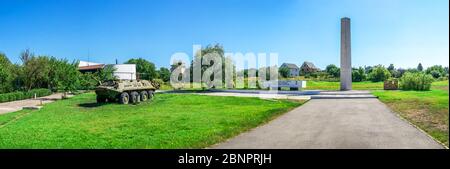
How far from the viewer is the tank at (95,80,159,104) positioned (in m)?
20.7

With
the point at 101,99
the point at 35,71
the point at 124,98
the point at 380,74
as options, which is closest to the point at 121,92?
the point at 124,98

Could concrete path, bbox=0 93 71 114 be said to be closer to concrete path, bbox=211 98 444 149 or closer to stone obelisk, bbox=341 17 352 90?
concrete path, bbox=211 98 444 149

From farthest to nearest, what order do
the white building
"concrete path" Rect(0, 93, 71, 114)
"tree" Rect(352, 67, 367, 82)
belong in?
"tree" Rect(352, 67, 367, 82)
the white building
"concrete path" Rect(0, 93, 71, 114)

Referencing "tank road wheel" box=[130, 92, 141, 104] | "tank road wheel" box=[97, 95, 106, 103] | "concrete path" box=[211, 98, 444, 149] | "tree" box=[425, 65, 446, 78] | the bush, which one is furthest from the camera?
"tree" box=[425, 65, 446, 78]

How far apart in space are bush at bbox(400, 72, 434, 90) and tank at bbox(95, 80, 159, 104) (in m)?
23.3

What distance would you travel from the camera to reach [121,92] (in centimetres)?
2066

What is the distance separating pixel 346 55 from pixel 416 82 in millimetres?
6306

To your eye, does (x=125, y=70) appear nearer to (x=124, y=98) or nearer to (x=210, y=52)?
(x=210, y=52)

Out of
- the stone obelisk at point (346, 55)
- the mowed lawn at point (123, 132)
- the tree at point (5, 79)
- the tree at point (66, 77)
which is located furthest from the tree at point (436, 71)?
the tree at point (5, 79)

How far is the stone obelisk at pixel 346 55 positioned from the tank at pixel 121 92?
19.5 metres

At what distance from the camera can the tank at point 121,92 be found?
20.7 m

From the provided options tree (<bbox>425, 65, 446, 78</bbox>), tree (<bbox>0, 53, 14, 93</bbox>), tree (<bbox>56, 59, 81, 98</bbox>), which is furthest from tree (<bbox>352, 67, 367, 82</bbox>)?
tree (<bbox>0, 53, 14, 93</bbox>)

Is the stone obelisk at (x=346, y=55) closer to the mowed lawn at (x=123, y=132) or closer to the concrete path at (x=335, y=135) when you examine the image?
the concrete path at (x=335, y=135)

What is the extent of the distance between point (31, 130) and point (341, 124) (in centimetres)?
897
